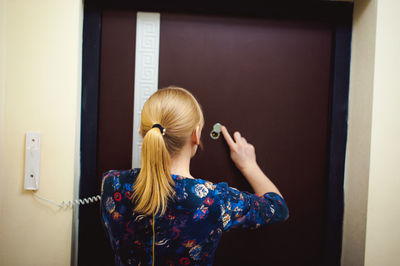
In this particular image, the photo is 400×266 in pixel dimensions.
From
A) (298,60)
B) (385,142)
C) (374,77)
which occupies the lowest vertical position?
(385,142)

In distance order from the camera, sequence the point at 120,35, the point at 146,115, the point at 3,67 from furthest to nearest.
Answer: the point at 120,35 < the point at 3,67 < the point at 146,115

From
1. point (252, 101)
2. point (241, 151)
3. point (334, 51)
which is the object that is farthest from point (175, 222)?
point (334, 51)

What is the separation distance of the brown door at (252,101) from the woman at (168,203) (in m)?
0.39

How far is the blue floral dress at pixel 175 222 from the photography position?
1.99 feet

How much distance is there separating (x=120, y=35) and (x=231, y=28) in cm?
59

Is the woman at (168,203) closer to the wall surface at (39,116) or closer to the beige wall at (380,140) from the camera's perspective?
the wall surface at (39,116)

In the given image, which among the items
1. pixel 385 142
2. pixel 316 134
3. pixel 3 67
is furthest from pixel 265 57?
pixel 3 67

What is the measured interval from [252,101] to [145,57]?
0.63m

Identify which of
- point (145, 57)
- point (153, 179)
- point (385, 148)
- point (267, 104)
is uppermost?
point (145, 57)

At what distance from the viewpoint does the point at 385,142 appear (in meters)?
0.94

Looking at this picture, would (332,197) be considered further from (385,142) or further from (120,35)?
(120,35)

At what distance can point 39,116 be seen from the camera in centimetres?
87

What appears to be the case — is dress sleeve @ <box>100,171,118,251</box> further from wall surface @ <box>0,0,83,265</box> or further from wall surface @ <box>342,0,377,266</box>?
wall surface @ <box>342,0,377,266</box>

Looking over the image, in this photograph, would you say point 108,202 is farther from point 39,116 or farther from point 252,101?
point 252,101
